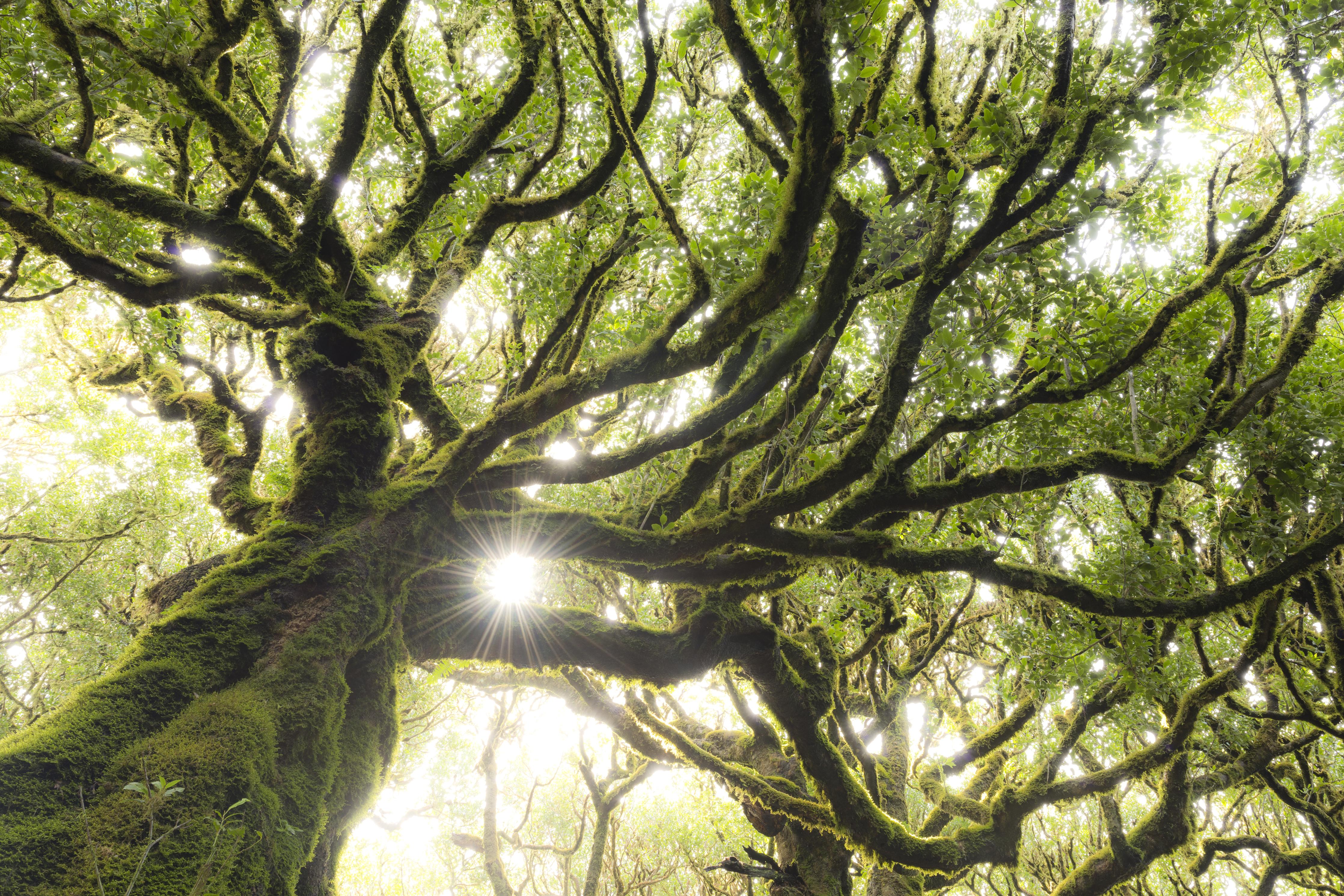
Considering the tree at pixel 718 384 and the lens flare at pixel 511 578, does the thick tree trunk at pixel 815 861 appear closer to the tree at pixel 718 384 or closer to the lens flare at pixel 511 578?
the tree at pixel 718 384

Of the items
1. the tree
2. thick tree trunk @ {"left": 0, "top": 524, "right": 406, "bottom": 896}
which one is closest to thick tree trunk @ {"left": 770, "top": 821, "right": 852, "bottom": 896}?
the tree

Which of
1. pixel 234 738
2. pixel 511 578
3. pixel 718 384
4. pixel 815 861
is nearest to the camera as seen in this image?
pixel 234 738

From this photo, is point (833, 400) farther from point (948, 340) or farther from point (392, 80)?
point (392, 80)

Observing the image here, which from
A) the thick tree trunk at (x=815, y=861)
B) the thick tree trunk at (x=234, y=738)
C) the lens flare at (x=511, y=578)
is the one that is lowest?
the thick tree trunk at (x=815, y=861)

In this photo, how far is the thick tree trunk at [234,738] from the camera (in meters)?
2.58

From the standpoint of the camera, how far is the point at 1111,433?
5.50 meters

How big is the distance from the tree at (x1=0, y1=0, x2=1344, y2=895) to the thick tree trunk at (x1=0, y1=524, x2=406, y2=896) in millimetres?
24

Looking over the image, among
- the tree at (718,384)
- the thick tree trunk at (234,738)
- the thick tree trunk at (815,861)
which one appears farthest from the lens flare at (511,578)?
the thick tree trunk at (815,861)

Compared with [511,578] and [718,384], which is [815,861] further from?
[718,384]

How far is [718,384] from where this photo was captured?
565cm

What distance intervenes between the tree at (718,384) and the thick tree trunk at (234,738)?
2cm

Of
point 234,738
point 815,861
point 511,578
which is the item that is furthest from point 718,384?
point 815,861

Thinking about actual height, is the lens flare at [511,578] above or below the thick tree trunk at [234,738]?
above

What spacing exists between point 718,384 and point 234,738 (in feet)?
14.5
